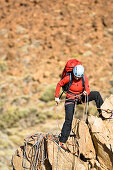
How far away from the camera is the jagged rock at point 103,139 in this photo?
4.59 m

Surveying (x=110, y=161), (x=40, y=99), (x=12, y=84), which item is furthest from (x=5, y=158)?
(x=110, y=161)

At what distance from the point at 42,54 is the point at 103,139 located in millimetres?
14231

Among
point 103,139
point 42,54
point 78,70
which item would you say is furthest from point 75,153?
point 42,54

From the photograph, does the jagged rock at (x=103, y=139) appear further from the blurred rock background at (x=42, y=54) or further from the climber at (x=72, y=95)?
the blurred rock background at (x=42, y=54)

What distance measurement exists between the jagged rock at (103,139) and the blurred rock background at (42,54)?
5.46 metres

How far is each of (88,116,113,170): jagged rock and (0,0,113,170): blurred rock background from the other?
17.9 feet

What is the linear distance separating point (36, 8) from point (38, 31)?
12.2 feet

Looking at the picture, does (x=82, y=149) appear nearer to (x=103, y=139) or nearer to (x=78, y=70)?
(x=103, y=139)

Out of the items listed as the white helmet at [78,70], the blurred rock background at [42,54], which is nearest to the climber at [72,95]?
the white helmet at [78,70]

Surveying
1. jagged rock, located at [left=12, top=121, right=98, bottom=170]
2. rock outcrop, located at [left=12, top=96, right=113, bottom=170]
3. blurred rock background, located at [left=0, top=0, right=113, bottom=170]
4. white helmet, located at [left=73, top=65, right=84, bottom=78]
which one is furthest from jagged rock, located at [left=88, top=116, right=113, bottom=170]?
blurred rock background, located at [left=0, top=0, right=113, bottom=170]

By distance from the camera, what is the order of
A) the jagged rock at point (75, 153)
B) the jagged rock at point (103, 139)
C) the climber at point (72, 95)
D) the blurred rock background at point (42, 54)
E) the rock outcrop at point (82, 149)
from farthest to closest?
the blurred rock background at point (42, 54) < the climber at point (72, 95) < the jagged rock at point (75, 153) < the rock outcrop at point (82, 149) < the jagged rock at point (103, 139)

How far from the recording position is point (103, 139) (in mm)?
4691

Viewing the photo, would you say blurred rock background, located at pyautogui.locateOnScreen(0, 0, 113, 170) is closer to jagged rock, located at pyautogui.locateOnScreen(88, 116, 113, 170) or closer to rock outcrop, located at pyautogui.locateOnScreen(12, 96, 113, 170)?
rock outcrop, located at pyautogui.locateOnScreen(12, 96, 113, 170)

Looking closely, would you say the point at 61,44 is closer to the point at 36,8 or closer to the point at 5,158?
the point at 36,8
